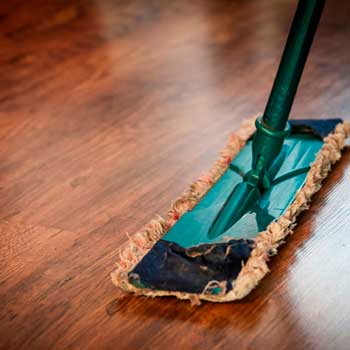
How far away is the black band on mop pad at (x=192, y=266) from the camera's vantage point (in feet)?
3.13

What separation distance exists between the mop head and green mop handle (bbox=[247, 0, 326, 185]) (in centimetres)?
8

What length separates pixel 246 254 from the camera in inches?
38.4

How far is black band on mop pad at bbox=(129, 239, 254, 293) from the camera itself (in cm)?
96

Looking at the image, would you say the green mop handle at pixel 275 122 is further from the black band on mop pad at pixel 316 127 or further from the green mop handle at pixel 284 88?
the black band on mop pad at pixel 316 127

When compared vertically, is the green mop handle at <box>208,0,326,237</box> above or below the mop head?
above

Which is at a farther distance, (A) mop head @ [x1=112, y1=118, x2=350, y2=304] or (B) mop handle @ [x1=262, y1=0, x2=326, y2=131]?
(B) mop handle @ [x1=262, y1=0, x2=326, y2=131]

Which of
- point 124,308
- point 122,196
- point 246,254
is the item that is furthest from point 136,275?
point 122,196

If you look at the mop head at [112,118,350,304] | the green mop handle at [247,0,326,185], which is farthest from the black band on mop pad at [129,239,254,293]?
the green mop handle at [247,0,326,185]

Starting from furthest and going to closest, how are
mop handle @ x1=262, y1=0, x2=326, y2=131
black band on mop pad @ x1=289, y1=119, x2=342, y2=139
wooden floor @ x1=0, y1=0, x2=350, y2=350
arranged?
black band on mop pad @ x1=289, y1=119, x2=342, y2=139 → mop handle @ x1=262, y1=0, x2=326, y2=131 → wooden floor @ x1=0, y1=0, x2=350, y2=350

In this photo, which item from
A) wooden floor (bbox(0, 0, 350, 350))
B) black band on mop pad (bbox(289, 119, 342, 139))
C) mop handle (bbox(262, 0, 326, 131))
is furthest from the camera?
black band on mop pad (bbox(289, 119, 342, 139))

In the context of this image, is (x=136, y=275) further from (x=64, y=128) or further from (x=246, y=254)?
(x=64, y=128)

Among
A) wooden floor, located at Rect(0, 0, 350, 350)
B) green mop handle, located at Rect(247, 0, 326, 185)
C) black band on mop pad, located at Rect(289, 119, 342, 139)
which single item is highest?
green mop handle, located at Rect(247, 0, 326, 185)

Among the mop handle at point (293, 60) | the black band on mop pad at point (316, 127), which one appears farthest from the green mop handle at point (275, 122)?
the black band on mop pad at point (316, 127)

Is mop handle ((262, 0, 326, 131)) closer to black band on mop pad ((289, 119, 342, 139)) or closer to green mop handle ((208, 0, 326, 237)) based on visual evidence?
green mop handle ((208, 0, 326, 237))
